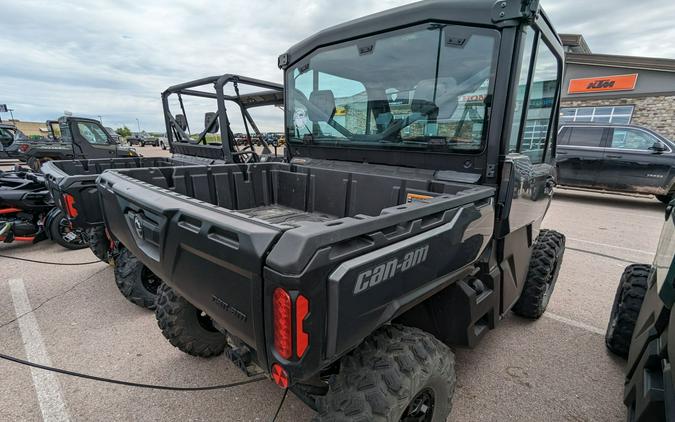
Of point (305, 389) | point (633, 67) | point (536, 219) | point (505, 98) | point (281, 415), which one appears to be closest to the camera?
point (305, 389)

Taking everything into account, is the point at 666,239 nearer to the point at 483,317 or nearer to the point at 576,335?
the point at 483,317

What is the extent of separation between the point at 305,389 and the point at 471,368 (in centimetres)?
155

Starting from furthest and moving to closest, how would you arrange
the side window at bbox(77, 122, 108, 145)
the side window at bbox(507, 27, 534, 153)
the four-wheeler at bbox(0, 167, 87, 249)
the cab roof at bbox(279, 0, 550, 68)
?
the side window at bbox(77, 122, 108, 145)
the four-wheeler at bbox(0, 167, 87, 249)
the side window at bbox(507, 27, 534, 153)
the cab roof at bbox(279, 0, 550, 68)

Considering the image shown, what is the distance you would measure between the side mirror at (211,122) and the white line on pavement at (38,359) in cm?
433

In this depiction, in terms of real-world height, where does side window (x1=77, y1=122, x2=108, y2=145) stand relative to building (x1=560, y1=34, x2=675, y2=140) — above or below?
below

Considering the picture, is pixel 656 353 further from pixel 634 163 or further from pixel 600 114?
pixel 600 114

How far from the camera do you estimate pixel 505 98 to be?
6.36 ft

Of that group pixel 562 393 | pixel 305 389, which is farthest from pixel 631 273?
pixel 305 389

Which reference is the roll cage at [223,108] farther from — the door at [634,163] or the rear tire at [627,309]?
the door at [634,163]

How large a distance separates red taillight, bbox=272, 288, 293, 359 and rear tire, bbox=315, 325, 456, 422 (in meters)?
0.41

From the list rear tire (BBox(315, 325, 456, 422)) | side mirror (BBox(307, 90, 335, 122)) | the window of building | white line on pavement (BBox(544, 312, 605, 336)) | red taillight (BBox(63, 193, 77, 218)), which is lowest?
white line on pavement (BBox(544, 312, 605, 336))

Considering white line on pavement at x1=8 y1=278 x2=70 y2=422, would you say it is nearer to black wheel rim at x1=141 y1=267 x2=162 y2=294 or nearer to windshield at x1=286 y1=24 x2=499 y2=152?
black wheel rim at x1=141 y1=267 x2=162 y2=294

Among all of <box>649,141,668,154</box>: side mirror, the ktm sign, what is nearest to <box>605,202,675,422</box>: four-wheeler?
<box>649,141,668,154</box>: side mirror

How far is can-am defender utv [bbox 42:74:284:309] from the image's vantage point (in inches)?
120
